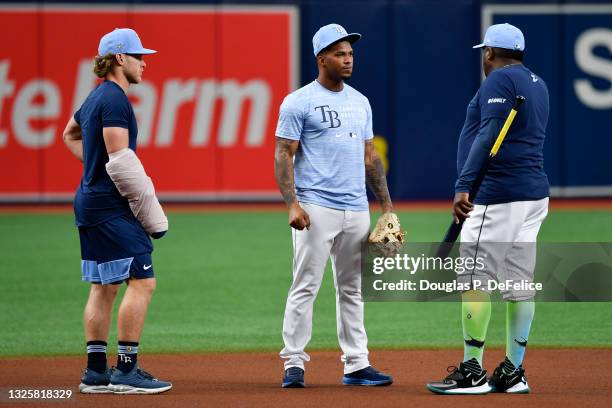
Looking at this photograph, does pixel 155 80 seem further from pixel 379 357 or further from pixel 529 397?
pixel 529 397

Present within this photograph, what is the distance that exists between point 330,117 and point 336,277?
3.46ft

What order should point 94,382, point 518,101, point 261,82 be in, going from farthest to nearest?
point 261,82
point 94,382
point 518,101

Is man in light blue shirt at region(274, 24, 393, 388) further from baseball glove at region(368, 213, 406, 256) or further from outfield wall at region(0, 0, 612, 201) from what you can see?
outfield wall at region(0, 0, 612, 201)

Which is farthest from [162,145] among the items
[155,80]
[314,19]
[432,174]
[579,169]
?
[579,169]

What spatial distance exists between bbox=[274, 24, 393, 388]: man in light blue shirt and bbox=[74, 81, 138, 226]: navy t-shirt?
→ 39.9 inches

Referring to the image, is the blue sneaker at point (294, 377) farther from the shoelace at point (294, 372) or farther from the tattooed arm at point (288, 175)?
the tattooed arm at point (288, 175)

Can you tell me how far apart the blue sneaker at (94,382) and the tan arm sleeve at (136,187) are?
0.96 metres

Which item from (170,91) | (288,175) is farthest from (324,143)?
(170,91)

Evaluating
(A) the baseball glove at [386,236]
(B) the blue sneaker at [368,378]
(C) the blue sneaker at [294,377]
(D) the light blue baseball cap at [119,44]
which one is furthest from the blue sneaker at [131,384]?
(D) the light blue baseball cap at [119,44]

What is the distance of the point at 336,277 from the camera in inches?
317

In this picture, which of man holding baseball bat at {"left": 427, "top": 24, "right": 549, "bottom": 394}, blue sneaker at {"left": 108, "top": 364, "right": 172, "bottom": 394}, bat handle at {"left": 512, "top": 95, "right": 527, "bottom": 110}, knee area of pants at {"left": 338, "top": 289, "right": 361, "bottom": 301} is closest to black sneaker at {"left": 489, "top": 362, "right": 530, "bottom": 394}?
man holding baseball bat at {"left": 427, "top": 24, "right": 549, "bottom": 394}

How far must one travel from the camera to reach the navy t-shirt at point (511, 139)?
7.47 m

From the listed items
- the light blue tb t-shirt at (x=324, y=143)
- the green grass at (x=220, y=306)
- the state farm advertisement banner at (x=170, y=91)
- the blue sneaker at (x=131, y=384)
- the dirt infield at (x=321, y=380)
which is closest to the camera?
the dirt infield at (x=321, y=380)

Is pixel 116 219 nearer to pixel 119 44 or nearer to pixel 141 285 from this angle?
pixel 141 285
